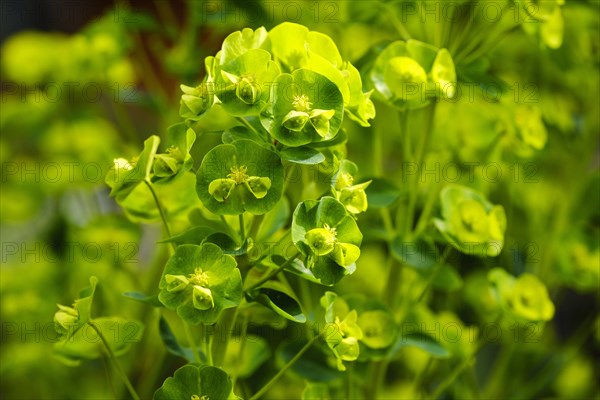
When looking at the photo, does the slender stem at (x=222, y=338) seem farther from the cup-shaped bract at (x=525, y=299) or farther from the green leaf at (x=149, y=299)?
the cup-shaped bract at (x=525, y=299)

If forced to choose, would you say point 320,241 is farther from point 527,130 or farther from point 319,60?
point 527,130

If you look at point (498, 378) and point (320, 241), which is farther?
point (498, 378)

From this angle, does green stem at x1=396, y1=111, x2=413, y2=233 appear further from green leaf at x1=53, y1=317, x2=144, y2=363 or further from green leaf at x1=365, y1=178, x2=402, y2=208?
green leaf at x1=53, y1=317, x2=144, y2=363

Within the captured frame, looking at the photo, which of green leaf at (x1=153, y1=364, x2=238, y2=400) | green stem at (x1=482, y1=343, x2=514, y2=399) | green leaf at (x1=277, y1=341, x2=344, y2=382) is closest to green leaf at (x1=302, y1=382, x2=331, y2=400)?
green leaf at (x1=277, y1=341, x2=344, y2=382)

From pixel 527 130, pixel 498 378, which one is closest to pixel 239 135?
pixel 527 130

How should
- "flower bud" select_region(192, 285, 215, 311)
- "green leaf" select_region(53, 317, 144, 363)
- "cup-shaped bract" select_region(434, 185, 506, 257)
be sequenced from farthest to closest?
"cup-shaped bract" select_region(434, 185, 506, 257), "green leaf" select_region(53, 317, 144, 363), "flower bud" select_region(192, 285, 215, 311)

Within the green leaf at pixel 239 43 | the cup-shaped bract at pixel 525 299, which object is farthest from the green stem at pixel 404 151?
the green leaf at pixel 239 43

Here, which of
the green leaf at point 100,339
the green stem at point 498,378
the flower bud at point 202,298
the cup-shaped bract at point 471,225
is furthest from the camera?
the green stem at point 498,378
